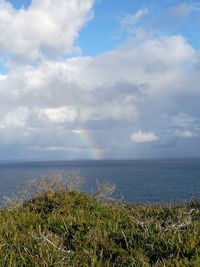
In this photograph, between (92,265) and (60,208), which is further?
(60,208)

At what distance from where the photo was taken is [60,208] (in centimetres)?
1391

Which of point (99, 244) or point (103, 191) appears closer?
point (99, 244)

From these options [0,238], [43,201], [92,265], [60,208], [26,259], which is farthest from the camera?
[43,201]

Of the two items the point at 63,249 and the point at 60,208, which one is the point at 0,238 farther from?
the point at 60,208

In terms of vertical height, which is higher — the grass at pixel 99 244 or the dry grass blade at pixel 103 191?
the dry grass blade at pixel 103 191

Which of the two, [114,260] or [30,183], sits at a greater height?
[30,183]

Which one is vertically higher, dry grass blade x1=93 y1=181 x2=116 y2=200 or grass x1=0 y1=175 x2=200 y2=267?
dry grass blade x1=93 y1=181 x2=116 y2=200

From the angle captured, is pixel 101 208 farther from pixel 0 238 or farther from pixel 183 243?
pixel 183 243

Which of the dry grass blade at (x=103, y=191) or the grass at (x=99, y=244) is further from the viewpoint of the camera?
the dry grass blade at (x=103, y=191)

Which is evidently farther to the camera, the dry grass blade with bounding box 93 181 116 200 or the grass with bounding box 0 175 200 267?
the dry grass blade with bounding box 93 181 116 200

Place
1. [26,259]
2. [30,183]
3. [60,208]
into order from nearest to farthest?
[26,259], [60,208], [30,183]

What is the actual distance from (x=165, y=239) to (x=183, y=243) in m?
0.37

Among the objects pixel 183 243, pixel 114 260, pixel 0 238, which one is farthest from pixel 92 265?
pixel 0 238

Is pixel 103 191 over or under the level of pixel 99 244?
over
